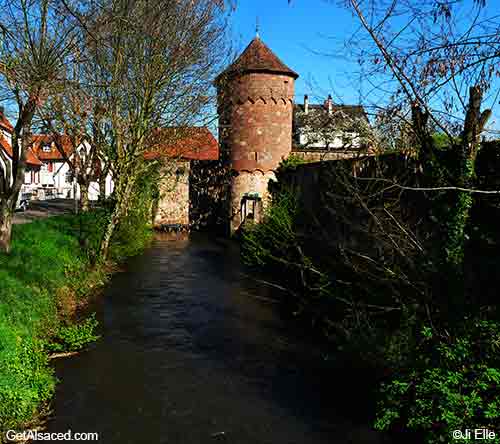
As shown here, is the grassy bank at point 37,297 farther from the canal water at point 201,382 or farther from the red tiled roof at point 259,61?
the red tiled roof at point 259,61

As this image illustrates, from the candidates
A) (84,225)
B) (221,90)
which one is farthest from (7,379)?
(221,90)

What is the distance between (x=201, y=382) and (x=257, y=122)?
1860 cm

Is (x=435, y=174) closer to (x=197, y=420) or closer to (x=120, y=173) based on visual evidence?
(x=197, y=420)

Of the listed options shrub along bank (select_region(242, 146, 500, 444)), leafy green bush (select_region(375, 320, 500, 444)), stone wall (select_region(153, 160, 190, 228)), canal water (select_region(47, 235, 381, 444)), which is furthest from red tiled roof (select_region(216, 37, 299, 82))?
leafy green bush (select_region(375, 320, 500, 444))

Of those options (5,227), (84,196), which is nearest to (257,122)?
(84,196)

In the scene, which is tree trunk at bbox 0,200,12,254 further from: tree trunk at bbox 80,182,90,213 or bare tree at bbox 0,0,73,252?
tree trunk at bbox 80,182,90,213

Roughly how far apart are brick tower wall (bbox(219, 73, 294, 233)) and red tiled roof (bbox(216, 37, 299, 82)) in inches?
11.4

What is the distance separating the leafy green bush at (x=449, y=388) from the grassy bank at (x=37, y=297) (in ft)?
13.6

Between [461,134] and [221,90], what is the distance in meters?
13.3

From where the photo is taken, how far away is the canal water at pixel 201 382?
19.4 ft

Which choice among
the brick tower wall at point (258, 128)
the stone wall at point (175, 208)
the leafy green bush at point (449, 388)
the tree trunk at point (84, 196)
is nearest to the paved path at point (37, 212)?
the tree trunk at point (84, 196)

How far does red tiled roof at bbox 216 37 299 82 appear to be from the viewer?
24312 millimetres

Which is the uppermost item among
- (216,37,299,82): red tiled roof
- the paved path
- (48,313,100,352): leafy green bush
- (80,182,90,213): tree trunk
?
(216,37,299,82): red tiled roof

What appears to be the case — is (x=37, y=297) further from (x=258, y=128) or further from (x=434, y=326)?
(x=258, y=128)
